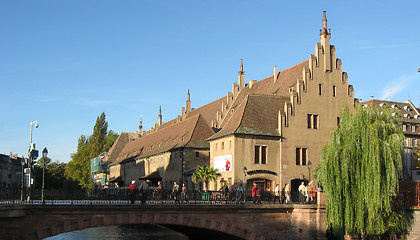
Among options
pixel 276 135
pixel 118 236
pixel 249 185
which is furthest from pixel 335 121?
pixel 118 236

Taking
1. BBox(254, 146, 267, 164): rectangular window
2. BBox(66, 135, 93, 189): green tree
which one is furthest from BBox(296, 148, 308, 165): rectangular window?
BBox(66, 135, 93, 189): green tree

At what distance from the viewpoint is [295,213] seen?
36.4 m

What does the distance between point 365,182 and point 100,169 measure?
7933 centimetres

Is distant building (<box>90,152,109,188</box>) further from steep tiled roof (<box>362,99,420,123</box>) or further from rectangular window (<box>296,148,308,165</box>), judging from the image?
rectangular window (<box>296,148,308,165</box>)

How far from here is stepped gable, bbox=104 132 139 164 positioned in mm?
106656

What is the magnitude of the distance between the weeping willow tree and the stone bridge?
6.83ft

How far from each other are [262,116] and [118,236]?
17.6m

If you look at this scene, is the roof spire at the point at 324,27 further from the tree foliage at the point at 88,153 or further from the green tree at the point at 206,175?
the tree foliage at the point at 88,153

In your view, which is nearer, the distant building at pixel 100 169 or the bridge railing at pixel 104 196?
the bridge railing at pixel 104 196

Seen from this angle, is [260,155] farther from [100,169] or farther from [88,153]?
[88,153]

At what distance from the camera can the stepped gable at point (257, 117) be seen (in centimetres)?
4875

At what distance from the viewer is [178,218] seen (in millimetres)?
32438

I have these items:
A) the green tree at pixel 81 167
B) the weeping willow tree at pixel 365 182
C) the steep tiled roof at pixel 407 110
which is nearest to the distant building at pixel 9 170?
the green tree at pixel 81 167

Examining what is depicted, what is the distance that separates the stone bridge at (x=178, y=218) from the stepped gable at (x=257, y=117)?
43.2 ft
